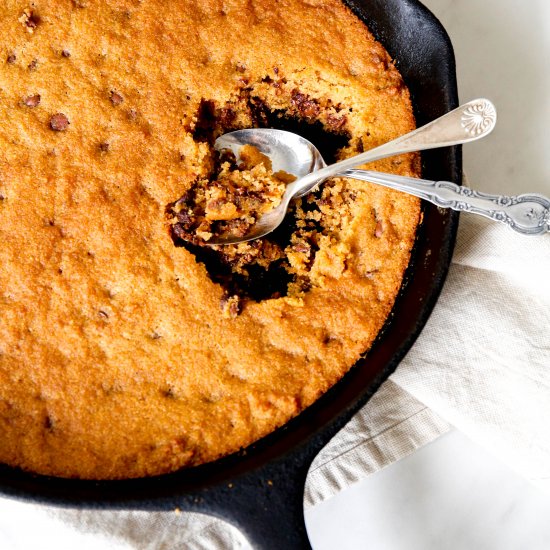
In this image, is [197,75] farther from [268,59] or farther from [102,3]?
[102,3]

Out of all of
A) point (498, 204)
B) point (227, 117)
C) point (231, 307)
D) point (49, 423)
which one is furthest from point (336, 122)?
point (49, 423)

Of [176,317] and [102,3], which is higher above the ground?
[102,3]

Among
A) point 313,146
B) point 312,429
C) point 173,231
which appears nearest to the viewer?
point 312,429

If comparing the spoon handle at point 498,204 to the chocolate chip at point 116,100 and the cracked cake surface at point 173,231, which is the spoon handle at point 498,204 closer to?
the cracked cake surface at point 173,231

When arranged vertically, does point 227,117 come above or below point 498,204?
below

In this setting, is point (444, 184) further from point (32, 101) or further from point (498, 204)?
point (32, 101)

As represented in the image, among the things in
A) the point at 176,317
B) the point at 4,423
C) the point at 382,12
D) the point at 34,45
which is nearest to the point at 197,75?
the point at 34,45

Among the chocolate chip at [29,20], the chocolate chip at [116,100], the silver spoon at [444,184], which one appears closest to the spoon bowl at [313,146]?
the silver spoon at [444,184]
